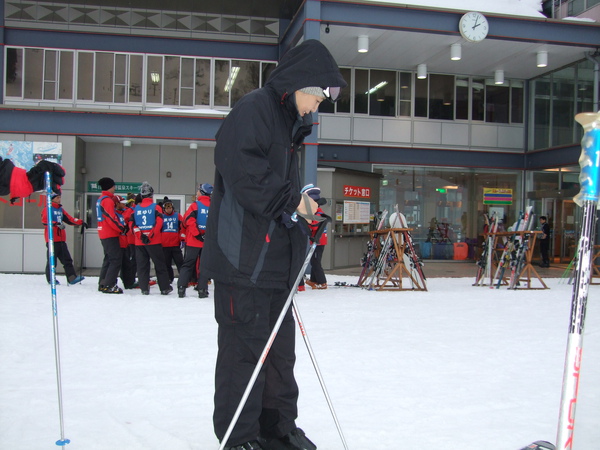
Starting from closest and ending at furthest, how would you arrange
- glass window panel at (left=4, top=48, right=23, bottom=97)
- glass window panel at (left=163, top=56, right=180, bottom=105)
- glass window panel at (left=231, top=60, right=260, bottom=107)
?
glass window panel at (left=4, top=48, right=23, bottom=97) < glass window panel at (left=163, top=56, right=180, bottom=105) < glass window panel at (left=231, top=60, right=260, bottom=107)

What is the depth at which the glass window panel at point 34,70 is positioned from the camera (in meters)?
16.0

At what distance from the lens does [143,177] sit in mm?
15664

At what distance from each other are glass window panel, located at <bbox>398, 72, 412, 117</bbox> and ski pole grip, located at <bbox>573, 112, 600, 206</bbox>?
17.3m

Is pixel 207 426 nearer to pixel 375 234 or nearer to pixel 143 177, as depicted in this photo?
pixel 375 234

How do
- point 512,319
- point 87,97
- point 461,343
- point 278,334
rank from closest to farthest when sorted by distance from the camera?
1. point 278,334
2. point 461,343
3. point 512,319
4. point 87,97

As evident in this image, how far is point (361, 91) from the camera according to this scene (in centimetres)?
1833

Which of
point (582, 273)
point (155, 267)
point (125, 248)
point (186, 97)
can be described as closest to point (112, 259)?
point (125, 248)

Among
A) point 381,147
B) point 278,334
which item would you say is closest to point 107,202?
point 278,334

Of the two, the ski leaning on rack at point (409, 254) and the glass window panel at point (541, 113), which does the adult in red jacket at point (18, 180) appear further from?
the glass window panel at point (541, 113)

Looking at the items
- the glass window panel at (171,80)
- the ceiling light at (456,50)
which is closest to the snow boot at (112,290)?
the glass window panel at (171,80)

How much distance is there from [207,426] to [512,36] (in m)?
14.7

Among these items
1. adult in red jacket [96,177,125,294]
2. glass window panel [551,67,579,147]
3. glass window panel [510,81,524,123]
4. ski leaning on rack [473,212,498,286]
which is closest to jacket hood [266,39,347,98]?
adult in red jacket [96,177,125,294]

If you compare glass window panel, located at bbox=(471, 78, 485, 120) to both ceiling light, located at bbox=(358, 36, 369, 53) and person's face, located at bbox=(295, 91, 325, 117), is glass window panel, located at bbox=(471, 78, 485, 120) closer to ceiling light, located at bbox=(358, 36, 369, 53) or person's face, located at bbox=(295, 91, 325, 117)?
ceiling light, located at bbox=(358, 36, 369, 53)

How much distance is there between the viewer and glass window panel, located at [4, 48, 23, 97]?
15977 mm
